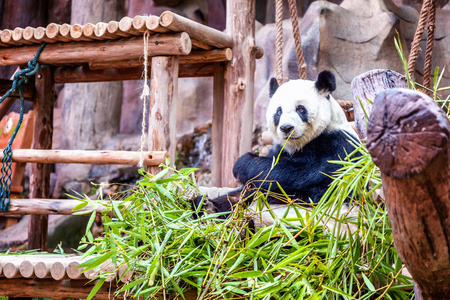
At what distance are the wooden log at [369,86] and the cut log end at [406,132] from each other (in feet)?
2.64

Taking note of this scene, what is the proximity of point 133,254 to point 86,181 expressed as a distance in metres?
6.67

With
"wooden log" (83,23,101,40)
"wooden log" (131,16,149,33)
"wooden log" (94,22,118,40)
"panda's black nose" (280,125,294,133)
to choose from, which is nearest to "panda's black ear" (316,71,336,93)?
"panda's black nose" (280,125,294,133)

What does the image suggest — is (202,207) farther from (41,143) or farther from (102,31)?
(41,143)

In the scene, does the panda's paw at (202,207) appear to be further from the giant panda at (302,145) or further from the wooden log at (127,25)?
the wooden log at (127,25)

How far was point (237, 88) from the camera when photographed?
455 centimetres

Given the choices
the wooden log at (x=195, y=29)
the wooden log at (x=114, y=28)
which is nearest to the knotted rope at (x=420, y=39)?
the wooden log at (x=195, y=29)

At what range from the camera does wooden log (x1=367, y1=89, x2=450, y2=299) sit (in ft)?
4.06

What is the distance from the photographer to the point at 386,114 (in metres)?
1.29

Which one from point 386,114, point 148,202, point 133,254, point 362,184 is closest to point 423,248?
point 386,114

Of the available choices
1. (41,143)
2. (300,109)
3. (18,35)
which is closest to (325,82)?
(300,109)

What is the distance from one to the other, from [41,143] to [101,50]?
5.54ft

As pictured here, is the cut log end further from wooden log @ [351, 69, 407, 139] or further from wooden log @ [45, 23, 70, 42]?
wooden log @ [45, 23, 70, 42]

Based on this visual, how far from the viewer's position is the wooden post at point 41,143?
517 cm

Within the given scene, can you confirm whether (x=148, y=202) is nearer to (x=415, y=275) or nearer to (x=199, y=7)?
(x=415, y=275)
